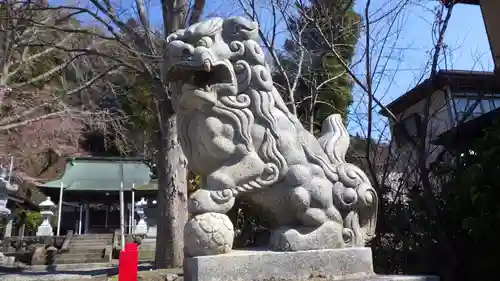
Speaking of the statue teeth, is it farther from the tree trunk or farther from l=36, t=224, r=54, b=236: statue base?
l=36, t=224, r=54, b=236: statue base

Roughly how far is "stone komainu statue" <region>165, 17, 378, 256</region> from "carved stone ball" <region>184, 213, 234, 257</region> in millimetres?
16

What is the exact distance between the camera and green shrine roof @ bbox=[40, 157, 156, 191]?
20750mm

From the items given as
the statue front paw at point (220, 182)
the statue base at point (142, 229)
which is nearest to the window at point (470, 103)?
the statue front paw at point (220, 182)

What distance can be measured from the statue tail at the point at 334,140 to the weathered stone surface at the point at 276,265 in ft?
1.94

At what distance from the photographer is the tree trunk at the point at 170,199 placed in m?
6.77

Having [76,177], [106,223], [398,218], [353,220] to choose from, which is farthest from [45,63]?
[353,220]

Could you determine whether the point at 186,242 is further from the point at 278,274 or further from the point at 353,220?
the point at 353,220

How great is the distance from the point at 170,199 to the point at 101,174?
53.5 feet

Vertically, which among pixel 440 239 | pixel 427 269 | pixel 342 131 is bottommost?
pixel 427 269

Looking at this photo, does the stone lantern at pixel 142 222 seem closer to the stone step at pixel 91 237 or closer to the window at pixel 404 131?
the stone step at pixel 91 237

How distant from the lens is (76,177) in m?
21.5

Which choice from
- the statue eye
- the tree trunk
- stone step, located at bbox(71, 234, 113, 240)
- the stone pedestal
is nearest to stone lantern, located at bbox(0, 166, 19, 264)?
Answer: stone step, located at bbox(71, 234, 113, 240)

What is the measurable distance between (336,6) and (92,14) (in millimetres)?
4212

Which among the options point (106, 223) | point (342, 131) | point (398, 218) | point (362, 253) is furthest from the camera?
point (106, 223)
